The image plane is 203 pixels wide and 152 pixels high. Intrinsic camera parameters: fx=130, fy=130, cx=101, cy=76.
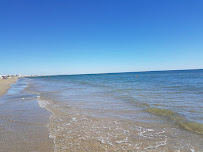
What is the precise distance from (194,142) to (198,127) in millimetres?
1631

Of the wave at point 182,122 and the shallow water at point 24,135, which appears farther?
the wave at point 182,122

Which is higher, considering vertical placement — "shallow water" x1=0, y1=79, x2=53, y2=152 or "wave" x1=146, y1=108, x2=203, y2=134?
"shallow water" x1=0, y1=79, x2=53, y2=152

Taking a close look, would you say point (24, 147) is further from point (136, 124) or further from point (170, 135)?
point (170, 135)

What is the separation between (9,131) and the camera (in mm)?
5672

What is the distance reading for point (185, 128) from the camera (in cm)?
580

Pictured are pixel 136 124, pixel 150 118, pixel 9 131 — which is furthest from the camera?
pixel 150 118

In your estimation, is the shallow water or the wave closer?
the shallow water

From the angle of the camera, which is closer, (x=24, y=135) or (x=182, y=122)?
(x=24, y=135)

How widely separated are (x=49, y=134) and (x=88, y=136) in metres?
1.62

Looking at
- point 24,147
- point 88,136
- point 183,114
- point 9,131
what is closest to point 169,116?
point 183,114

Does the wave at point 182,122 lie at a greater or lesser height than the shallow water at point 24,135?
lesser

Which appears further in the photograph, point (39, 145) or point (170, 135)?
point (170, 135)

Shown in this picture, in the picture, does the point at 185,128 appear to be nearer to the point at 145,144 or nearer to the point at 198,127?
the point at 198,127

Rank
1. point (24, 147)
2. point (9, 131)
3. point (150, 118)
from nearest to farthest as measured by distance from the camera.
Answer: point (24, 147)
point (9, 131)
point (150, 118)
